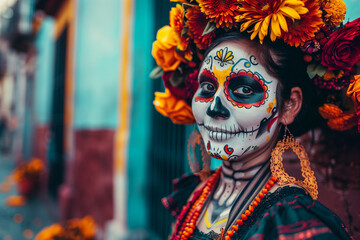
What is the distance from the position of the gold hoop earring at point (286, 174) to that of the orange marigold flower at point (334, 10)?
1.47ft

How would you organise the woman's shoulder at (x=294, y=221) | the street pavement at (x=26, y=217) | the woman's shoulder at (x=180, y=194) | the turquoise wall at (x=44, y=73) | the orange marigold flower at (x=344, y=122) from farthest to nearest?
the turquoise wall at (x=44, y=73) < the street pavement at (x=26, y=217) < the woman's shoulder at (x=180, y=194) < the orange marigold flower at (x=344, y=122) < the woman's shoulder at (x=294, y=221)

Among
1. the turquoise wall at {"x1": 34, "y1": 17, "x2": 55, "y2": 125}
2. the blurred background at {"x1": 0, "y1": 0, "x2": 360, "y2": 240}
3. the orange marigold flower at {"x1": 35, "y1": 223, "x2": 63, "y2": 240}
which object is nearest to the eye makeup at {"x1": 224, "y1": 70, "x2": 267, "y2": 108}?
the blurred background at {"x1": 0, "y1": 0, "x2": 360, "y2": 240}

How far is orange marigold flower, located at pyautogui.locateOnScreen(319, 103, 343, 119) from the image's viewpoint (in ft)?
4.00

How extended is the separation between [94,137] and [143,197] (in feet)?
3.99

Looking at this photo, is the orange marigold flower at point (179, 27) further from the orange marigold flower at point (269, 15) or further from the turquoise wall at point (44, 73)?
the turquoise wall at point (44, 73)

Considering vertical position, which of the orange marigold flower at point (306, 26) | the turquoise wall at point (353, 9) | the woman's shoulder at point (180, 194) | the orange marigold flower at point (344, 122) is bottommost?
the woman's shoulder at point (180, 194)

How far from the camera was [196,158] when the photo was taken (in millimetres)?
1579

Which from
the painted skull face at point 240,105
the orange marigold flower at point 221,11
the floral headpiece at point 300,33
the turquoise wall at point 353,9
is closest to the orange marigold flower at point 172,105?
the floral headpiece at point 300,33

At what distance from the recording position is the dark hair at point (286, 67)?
3.84 ft

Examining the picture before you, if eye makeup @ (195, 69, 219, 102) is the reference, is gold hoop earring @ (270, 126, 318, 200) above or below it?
below

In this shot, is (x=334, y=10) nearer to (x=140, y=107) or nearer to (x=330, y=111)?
(x=330, y=111)

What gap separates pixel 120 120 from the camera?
363cm

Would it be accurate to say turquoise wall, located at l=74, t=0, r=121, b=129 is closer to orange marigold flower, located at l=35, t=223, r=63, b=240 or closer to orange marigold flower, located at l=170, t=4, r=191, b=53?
orange marigold flower, located at l=35, t=223, r=63, b=240

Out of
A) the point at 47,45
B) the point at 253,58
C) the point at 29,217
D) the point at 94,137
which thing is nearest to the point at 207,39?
the point at 253,58
